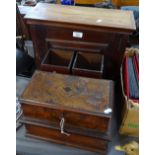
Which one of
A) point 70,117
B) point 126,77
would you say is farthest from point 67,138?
point 126,77

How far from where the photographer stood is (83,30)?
99 centimetres

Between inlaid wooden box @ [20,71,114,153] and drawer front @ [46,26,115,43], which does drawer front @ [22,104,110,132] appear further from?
drawer front @ [46,26,115,43]

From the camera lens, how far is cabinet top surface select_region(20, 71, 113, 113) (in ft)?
2.54

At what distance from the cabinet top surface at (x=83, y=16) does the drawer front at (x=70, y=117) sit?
47 cm

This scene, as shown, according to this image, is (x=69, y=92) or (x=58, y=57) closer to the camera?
(x=69, y=92)

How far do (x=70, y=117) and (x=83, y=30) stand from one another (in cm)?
47

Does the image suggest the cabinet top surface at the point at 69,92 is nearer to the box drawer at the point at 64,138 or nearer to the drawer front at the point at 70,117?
the drawer front at the point at 70,117

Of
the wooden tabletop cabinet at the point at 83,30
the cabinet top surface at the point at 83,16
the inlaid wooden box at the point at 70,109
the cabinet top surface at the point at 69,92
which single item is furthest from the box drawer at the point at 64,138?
the cabinet top surface at the point at 83,16

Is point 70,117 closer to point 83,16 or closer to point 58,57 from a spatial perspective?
point 58,57

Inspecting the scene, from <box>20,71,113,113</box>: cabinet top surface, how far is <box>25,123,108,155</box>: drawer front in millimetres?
153

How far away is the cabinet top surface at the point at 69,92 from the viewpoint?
2.54 ft

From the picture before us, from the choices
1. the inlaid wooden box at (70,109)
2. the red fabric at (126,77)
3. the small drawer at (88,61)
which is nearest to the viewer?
the inlaid wooden box at (70,109)

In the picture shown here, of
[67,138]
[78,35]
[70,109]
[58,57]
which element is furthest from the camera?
[58,57]
